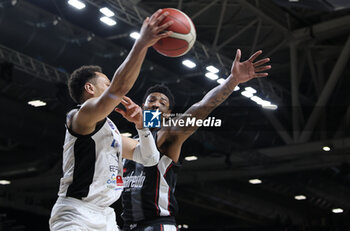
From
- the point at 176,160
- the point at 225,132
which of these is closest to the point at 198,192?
the point at 225,132

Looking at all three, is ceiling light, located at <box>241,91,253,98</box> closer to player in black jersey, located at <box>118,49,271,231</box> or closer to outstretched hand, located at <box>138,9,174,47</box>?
player in black jersey, located at <box>118,49,271,231</box>

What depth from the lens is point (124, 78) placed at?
338 cm

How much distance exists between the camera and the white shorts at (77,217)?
3596mm

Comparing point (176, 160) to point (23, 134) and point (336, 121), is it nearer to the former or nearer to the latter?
point (23, 134)

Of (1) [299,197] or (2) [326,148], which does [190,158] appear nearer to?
(2) [326,148]

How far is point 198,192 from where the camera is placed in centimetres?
1786

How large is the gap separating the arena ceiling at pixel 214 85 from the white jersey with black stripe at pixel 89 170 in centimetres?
438

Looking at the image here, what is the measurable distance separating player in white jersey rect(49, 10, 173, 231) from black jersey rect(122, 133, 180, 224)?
0.74m

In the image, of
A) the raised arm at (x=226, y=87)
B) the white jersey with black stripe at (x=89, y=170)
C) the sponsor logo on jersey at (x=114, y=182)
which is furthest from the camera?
the raised arm at (x=226, y=87)

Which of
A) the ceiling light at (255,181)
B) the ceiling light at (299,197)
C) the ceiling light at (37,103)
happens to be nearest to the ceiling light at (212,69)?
the ceiling light at (37,103)

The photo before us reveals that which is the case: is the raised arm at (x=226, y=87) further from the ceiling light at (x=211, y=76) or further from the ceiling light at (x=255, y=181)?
the ceiling light at (x=255, y=181)

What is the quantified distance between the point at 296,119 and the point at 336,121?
1.47 m

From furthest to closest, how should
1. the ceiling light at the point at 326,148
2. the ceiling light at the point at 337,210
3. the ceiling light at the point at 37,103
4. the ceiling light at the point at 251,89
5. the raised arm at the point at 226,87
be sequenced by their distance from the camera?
the ceiling light at the point at 337,210 → the ceiling light at the point at 326,148 → the ceiling light at the point at 251,89 → the ceiling light at the point at 37,103 → the raised arm at the point at 226,87

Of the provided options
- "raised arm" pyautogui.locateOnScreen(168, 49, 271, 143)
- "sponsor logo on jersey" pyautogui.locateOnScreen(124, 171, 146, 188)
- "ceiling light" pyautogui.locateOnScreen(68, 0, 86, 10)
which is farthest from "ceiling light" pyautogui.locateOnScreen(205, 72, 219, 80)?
"sponsor logo on jersey" pyautogui.locateOnScreen(124, 171, 146, 188)
